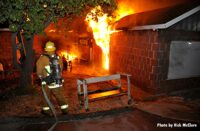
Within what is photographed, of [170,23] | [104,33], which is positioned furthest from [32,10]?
[104,33]

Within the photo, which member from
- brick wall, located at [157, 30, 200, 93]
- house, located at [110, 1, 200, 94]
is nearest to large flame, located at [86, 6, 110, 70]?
house, located at [110, 1, 200, 94]

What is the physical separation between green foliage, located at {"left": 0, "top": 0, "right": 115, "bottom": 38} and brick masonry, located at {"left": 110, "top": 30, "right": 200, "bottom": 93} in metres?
3.36

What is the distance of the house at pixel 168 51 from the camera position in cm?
964

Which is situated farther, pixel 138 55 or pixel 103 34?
pixel 103 34

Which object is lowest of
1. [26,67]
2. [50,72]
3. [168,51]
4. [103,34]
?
[26,67]

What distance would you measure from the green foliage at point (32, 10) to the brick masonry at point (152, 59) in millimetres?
3358

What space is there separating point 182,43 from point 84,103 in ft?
19.0

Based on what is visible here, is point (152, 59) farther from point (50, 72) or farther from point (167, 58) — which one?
point (50, 72)

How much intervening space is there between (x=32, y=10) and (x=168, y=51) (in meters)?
6.22

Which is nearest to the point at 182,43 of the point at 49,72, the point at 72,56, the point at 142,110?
the point at 142,110

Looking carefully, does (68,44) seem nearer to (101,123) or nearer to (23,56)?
(23,56)

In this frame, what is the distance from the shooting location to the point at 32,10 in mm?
6938

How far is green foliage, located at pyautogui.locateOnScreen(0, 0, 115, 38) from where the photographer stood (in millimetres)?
6798

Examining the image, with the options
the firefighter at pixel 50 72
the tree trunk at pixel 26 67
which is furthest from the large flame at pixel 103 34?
the firefighter at pixel 50 72
